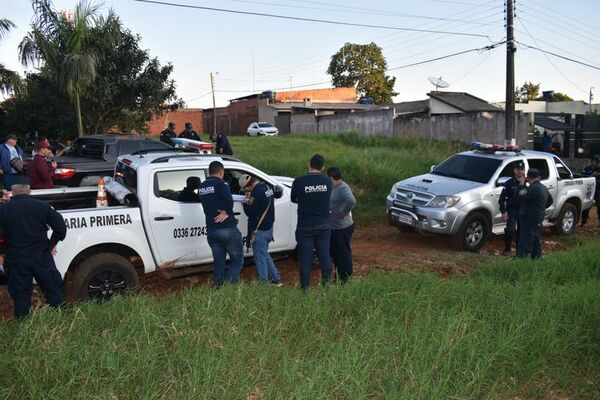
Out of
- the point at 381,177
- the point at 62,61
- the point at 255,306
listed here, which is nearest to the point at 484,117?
the point at 381,177

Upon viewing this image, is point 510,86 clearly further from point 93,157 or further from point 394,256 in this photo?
point 93,157

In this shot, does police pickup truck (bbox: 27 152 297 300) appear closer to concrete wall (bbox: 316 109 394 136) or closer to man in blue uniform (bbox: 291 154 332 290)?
man in blue uniform (bbox: 291 154 332 290)

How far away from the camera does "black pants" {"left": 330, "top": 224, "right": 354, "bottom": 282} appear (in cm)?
665

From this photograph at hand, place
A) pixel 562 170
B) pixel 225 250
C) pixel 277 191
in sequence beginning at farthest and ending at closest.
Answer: pixel 562 170, pixel 277 191, pixel 225 250

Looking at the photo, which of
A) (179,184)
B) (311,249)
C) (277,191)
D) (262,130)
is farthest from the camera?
(262,130)

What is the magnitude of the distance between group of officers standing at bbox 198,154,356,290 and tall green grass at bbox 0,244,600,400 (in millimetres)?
1124

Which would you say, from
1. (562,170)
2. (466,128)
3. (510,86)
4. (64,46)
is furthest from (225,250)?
(466,128)

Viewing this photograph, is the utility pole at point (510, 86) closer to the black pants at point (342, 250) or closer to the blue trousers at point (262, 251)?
the black pants at point (342, 250)

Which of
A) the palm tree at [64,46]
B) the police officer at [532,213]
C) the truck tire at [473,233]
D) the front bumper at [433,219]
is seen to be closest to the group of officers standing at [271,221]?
the front bumper at [433,219]

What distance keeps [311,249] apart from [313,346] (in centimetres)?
233

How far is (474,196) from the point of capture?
29.2 ft

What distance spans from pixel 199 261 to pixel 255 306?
215 cm

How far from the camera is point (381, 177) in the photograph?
13.4 m

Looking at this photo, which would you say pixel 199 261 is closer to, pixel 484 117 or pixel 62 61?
pixel 62 61
